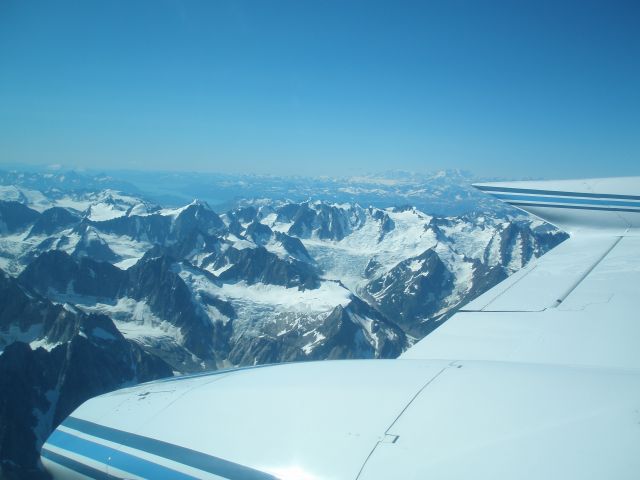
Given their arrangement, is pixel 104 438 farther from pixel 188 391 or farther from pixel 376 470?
pixel 376 470

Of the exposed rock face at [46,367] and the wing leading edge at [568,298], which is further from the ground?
the wing leading edge at [568,298]

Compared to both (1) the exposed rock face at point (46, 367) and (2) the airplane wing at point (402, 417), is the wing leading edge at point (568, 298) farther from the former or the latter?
(1) the exposed rock face at point (46, 367)

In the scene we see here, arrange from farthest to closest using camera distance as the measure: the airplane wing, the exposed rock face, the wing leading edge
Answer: the exposed rock face, the wing leading edge, the airplane wing

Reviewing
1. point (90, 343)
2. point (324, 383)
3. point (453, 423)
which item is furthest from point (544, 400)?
point (90, 343)

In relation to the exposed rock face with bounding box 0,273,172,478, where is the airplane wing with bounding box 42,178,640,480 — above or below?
above

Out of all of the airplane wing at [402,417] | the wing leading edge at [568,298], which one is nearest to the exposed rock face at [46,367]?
the airplane wing at [402,417]

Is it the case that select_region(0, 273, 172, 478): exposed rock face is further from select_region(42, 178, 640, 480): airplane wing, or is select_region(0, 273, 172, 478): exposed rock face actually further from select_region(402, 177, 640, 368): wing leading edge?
select_region(402, 177, 640, 368): wing leading edge

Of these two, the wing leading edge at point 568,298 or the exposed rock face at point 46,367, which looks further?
the exposed rock face at point 46,367

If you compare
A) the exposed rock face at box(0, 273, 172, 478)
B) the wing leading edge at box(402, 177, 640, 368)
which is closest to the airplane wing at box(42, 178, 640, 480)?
the wing leading edge at box(402, 177, 640, 368)
